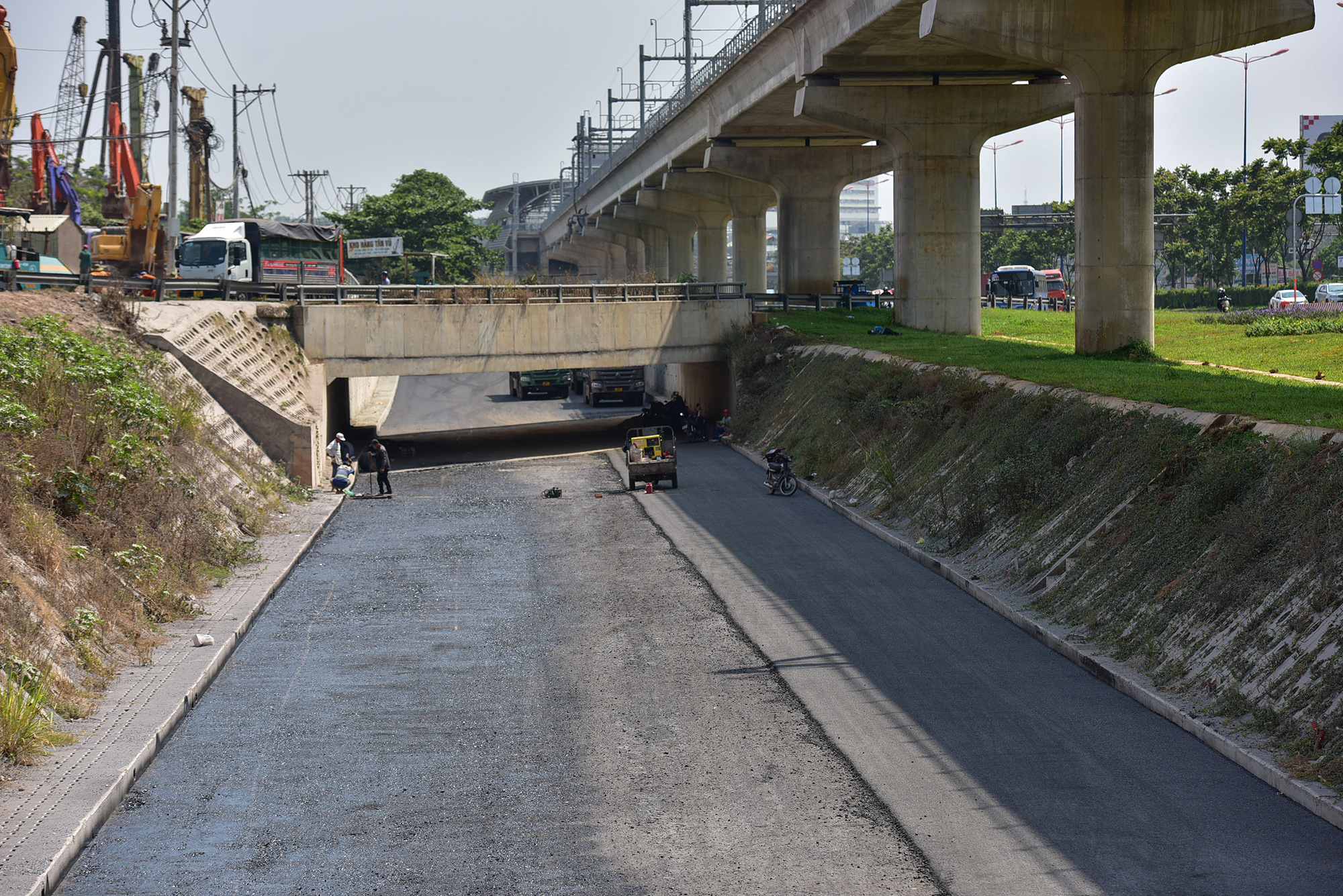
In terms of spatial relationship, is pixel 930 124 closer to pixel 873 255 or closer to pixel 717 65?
pixel 717 65

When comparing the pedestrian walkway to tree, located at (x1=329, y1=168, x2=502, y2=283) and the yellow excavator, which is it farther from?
tree, located at (x1=329, y1=168, x2=502, y2=283)

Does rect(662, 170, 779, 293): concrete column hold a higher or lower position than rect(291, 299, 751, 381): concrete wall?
higher

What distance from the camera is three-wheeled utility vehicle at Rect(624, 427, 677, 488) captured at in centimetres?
3119

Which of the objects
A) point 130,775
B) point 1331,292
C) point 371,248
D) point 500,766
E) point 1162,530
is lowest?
point 500,766

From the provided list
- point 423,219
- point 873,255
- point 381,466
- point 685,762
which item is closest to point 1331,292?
point 381,466

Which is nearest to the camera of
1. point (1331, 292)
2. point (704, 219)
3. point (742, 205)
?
point (1331, 292)

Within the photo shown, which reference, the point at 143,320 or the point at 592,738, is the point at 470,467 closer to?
the point at 143,320

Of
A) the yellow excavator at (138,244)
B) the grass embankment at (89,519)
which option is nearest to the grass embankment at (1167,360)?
the grass embankment at (89,519)

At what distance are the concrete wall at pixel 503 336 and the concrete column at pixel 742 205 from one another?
2077 cm

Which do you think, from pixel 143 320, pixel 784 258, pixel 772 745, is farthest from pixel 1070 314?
pixel 772 745

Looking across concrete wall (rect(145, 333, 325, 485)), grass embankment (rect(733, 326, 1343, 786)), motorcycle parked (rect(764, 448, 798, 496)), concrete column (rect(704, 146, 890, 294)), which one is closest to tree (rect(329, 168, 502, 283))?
concrete column (rect(704, 146, 890, 294))

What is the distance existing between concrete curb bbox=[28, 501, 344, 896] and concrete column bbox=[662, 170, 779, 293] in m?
52.0

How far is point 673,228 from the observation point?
90938mm

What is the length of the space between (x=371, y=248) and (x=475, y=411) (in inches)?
1170
